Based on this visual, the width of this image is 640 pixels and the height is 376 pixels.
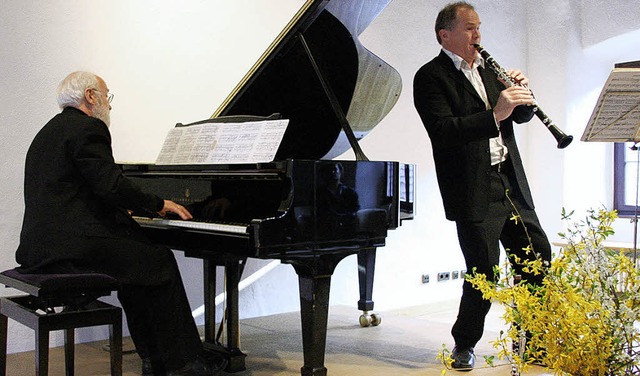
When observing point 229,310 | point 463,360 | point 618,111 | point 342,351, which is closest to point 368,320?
point 342,351

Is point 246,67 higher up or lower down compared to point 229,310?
higher up

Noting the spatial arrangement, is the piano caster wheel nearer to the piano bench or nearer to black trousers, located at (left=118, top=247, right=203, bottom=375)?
black trousers, located at (left=118, top=247, right=203, bottom=375)

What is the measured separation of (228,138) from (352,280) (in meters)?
2.55

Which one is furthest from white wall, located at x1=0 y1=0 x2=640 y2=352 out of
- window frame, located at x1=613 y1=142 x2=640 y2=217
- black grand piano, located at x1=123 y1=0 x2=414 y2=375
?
black grand piano, located at x1=123 y1=0 x2=414 y2=375

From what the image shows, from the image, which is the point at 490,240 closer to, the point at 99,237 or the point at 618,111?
the point at 618,111

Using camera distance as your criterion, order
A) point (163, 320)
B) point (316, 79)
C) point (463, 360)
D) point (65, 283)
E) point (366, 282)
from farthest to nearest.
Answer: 1. point (366, 282)
2. point (316, 79)
3. point (463, 360)
4. point (163, 320)
5. point (65, 283)

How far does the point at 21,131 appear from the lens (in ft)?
12.8

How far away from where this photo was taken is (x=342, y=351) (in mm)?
3889

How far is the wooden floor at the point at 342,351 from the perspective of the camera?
11.3 ft

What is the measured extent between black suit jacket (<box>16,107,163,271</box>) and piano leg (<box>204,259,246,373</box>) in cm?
49

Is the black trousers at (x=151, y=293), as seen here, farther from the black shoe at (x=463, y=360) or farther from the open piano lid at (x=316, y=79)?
the black shoe at (x=463, y=360)

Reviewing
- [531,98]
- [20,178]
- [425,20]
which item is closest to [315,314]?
[531,98]

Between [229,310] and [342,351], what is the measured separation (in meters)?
0.86

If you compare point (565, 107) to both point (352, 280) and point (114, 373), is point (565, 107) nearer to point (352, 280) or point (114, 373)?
point (352, 280)
